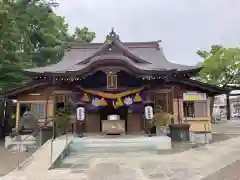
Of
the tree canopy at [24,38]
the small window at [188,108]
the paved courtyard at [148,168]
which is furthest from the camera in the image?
the small window at [188,108]

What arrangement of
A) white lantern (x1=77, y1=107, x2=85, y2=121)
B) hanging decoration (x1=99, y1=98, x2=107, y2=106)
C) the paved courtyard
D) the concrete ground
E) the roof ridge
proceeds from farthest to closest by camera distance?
the roof ridge, hanging decoration (x1=99, y1=98, x2=107, y2=106), white lantern (x1=77, y1=107, x2=85, y2=121), the concrete ground, the paved courtyard

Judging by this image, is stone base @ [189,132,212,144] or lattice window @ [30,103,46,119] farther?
lattice window @ [30,103,46,119]

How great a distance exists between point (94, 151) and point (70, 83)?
4.36 m

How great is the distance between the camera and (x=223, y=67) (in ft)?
80.6

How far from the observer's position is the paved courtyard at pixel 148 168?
5.94m

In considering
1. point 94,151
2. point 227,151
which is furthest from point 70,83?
point 227,151

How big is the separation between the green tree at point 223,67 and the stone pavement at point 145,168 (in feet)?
57.2

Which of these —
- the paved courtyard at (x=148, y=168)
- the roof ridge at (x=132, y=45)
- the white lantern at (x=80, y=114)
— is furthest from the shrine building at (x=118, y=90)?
the paved courtyard at (x=148, y=168)

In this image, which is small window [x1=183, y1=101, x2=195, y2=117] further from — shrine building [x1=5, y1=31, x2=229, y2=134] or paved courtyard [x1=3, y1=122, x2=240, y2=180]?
paved courtyard [x1=3, y1=122, x2=240, y2=180]

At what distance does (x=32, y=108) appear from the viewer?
47.4ft

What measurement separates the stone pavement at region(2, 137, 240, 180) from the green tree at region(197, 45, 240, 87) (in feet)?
57.2

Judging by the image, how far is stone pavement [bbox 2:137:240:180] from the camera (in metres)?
5.97

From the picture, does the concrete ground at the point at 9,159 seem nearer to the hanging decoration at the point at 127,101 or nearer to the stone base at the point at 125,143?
the stone base at the point at 125,143

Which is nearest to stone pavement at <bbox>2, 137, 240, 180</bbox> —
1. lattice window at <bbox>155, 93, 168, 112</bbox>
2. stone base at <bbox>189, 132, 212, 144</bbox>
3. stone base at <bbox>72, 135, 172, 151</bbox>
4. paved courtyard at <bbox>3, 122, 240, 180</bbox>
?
paved courtyard at <bbox>3, 122, 240, 180</bbox>
